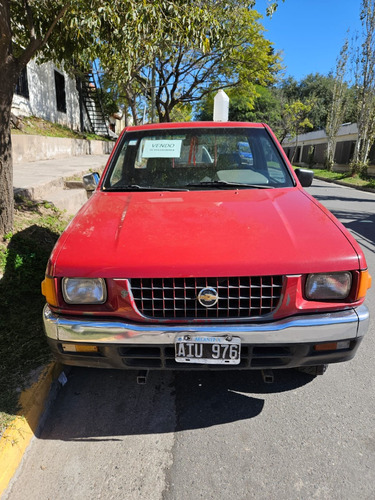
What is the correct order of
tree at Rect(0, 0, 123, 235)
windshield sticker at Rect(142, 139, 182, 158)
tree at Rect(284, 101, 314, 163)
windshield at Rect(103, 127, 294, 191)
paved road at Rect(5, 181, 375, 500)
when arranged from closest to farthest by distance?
paved road at Rect(5, 181, 375, 500) < windshield at Rect(103, 127, 294, 191) < windshield sticker at Rect(142, 139, 182, 158) < tree at Rect(0, 0, 123, 235) < tree at Rect(284, 101, 314, 163)

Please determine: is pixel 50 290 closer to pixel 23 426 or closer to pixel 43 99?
pixel 23 426

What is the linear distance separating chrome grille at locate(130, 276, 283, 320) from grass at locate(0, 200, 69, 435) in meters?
1.11

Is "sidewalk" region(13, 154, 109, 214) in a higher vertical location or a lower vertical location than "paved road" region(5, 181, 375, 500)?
higher

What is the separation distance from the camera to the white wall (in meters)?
12.5

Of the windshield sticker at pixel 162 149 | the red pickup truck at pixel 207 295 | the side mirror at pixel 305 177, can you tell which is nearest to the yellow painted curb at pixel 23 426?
the red pickup truck at pixel 207 295

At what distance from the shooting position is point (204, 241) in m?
2.02

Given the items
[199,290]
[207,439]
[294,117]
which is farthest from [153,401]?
[294,117]

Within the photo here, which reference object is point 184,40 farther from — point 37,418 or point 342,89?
point 342,89

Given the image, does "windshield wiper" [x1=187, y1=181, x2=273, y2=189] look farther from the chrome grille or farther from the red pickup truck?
the chrome grille

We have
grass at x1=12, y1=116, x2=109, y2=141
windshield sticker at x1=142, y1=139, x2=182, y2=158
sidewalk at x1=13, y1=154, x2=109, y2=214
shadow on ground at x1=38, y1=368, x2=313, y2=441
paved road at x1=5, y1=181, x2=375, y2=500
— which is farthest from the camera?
grass at x1=12, y1=116, x2=109, y2=141

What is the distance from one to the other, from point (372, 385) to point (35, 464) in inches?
89.9

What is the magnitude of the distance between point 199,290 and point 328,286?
27.9 inches

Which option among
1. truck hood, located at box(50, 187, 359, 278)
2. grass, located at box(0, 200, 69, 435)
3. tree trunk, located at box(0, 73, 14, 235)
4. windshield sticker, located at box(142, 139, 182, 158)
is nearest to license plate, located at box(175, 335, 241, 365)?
truck hood, located at box(50, 187, 359, 278)

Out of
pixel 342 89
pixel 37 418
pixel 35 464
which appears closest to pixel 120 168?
pixel 37 418
